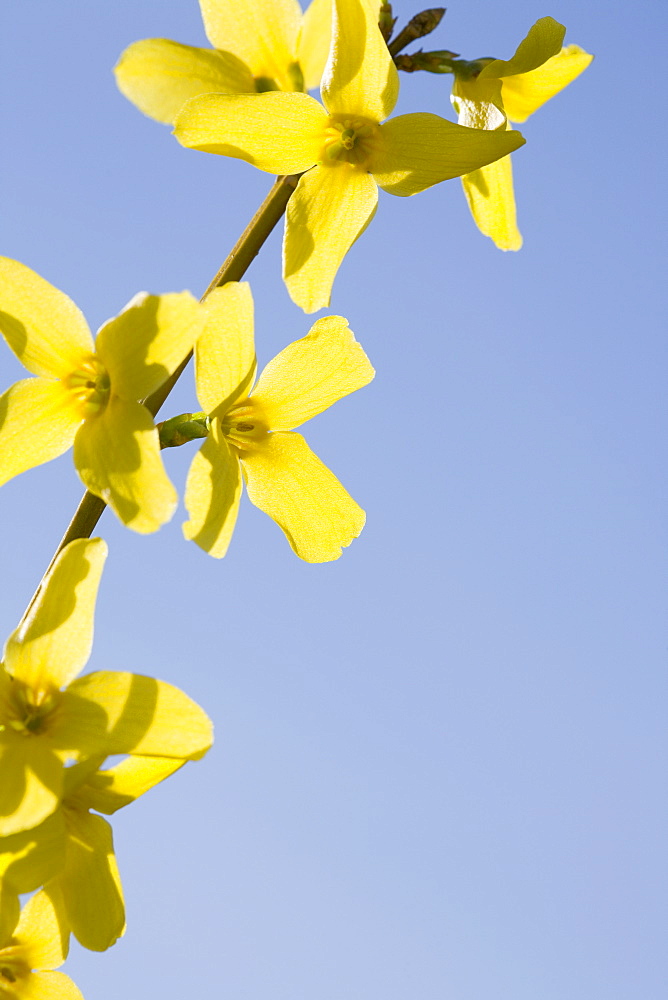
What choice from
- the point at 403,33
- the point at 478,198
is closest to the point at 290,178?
the point at 403,33

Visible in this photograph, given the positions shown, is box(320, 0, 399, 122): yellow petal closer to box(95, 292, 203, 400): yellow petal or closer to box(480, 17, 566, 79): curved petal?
box(480, 17, 566, 79): curved petal

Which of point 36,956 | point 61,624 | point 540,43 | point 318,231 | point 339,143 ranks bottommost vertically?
point 36,956

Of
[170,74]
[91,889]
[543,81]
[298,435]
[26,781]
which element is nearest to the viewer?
[26,781]

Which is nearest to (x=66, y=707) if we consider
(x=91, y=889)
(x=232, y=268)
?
(x=91, y=889)

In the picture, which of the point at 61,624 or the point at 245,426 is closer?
the point at 61,624

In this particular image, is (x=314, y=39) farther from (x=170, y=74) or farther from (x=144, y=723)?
(x=144, y=723)
